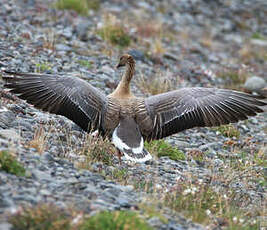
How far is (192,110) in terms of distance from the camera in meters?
8.67

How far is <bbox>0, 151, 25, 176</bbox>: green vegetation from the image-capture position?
6.23 meters

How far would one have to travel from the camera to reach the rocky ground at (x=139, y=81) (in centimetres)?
641

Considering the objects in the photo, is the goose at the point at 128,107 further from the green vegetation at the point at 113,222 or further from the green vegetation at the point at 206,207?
the green vegetation at the point at 113,222

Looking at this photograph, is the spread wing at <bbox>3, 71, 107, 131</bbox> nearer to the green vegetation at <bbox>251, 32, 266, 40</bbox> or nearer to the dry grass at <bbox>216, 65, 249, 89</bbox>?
the dry grass at <bbox>216, 65, 249, 89</bbox>

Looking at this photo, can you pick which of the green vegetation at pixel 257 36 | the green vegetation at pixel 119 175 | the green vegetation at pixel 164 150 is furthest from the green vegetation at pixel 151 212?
the green vegetation at pixel 257 36

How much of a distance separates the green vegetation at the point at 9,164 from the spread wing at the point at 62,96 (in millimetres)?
1916

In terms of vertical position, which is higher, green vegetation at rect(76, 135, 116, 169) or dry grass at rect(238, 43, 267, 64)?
dry grass at rect(238, 43, 267, 64)

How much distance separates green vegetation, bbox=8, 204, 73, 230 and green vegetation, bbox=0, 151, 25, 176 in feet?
3.02

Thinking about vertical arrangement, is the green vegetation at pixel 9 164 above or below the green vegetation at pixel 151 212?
above

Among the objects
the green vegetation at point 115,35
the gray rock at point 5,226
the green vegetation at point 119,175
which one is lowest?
the green vegetation at point 119,175

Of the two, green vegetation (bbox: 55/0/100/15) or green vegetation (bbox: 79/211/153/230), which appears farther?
green vegetation (bbox: 55/0/100/15)

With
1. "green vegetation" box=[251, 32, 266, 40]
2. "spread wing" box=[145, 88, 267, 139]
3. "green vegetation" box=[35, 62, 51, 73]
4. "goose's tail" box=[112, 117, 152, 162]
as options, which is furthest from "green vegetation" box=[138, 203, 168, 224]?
"green vegetation" box=[251, 32, 266, 40]

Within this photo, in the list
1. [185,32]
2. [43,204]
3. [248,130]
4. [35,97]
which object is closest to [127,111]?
[35,97]

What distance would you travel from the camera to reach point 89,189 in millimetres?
6418
